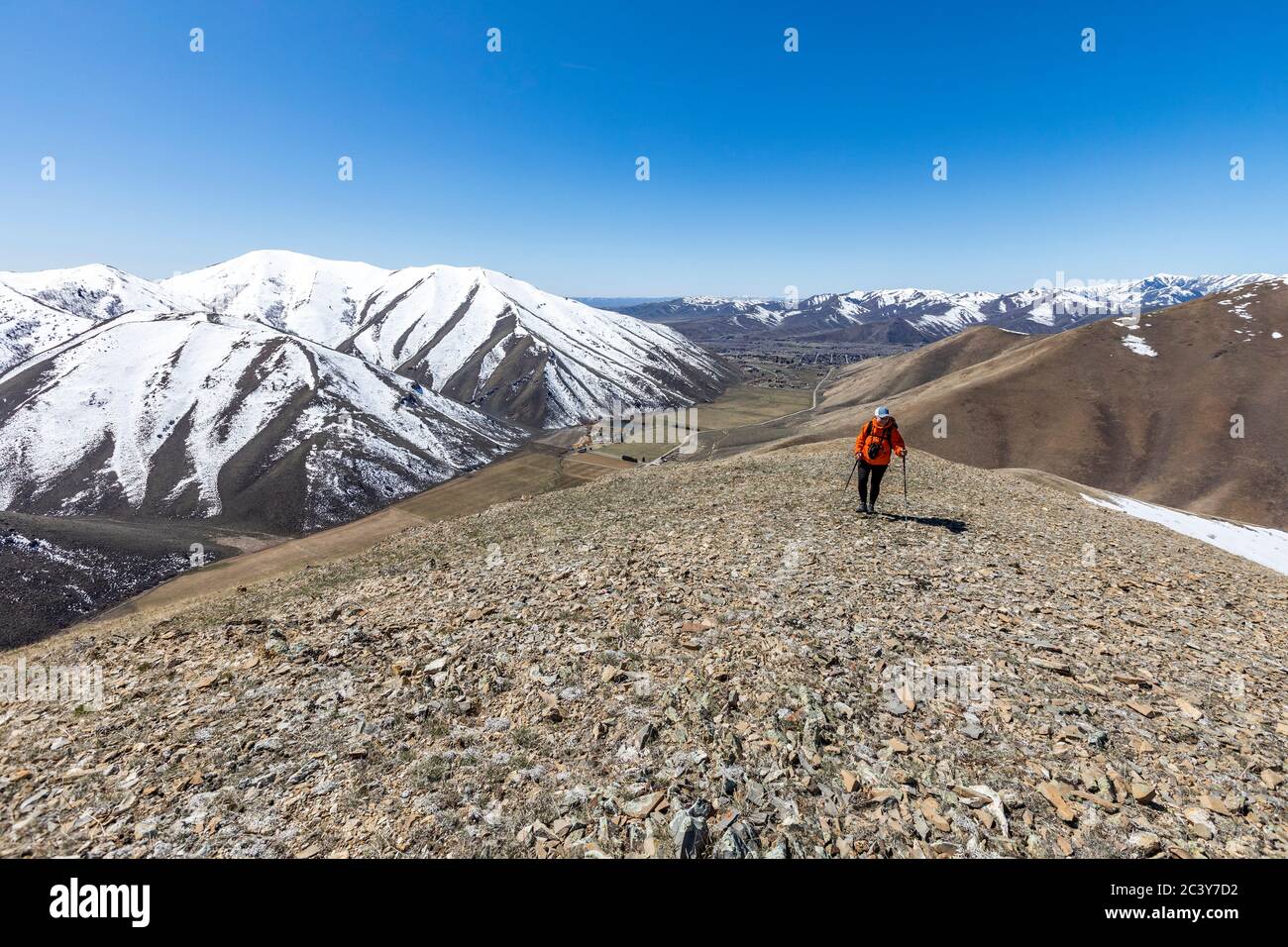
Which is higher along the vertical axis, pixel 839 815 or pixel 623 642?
pixel 623 642

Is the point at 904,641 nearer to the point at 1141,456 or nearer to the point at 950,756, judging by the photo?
the point at 950,756

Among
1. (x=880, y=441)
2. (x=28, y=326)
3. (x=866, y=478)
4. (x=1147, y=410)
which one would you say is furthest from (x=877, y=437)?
(x=28, y=326)

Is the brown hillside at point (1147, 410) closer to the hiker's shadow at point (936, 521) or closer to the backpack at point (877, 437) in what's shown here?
the hiker's shadow at point (936, 521)

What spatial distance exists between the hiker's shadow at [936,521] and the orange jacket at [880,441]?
2.42 metres

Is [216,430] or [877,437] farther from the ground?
[216,430]

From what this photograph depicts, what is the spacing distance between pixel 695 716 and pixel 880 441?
42.2 ft

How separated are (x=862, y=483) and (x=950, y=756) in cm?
1290

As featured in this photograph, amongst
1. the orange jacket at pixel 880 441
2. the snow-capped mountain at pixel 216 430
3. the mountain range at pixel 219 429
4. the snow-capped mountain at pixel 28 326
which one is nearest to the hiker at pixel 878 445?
the orange jacket at pixel 880 441

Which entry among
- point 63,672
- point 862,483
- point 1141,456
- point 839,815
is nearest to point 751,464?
point 862,483

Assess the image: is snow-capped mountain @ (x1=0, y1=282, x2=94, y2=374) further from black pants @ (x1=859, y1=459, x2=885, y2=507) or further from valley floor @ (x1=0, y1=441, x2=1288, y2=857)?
black pants @ (x1=859, y1=459, x2=885, y2=507)

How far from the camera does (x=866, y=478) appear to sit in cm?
1923

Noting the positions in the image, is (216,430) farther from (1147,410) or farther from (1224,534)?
(1147,410)

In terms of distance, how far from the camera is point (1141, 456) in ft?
285

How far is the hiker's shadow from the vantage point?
1814 cm
